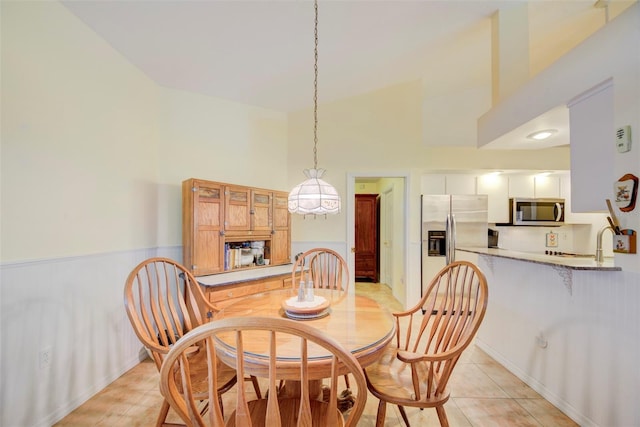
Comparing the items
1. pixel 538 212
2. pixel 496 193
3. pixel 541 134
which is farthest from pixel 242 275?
pixel 538 212

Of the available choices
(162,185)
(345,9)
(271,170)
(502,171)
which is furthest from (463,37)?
→ (162,185)

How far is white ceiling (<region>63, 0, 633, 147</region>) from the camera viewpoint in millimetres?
2080

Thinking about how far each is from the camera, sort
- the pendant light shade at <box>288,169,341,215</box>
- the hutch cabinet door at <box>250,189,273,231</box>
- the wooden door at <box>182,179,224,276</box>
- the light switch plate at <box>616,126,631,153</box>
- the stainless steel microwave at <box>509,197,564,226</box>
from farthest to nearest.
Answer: the stainless steel microwave at <box>509,197,564,226</box>
the hutch cabinet door at <box>250,189,273,231</box>
the wooden door at <box>182,179,224,276</box>
the pendant light shade at <box>288,169,341,215</box>
the light switch plate at <box>616,126,631,153</box>

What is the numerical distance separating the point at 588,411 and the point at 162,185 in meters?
3.75

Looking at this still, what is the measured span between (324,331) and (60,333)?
175 cm

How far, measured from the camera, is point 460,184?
4031 mm

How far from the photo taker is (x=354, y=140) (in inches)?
155

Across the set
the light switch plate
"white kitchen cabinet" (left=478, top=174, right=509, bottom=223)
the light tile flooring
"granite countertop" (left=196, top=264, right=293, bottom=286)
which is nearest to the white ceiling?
"white kitchen cabinet" (left=478, top=174, right=509, bottom=223)

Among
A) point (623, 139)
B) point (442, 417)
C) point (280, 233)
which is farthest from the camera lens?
point (280, 233)

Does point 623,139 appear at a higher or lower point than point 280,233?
higher

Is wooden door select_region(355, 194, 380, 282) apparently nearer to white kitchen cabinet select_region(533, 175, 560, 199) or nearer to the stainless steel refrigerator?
the stainless steel refrigerator

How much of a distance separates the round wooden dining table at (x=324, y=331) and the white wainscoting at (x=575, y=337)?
1.23 metres

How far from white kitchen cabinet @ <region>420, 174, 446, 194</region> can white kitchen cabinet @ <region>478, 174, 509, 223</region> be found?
539 mm

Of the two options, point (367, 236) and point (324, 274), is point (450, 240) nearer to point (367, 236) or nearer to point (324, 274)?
point (324, 274)
